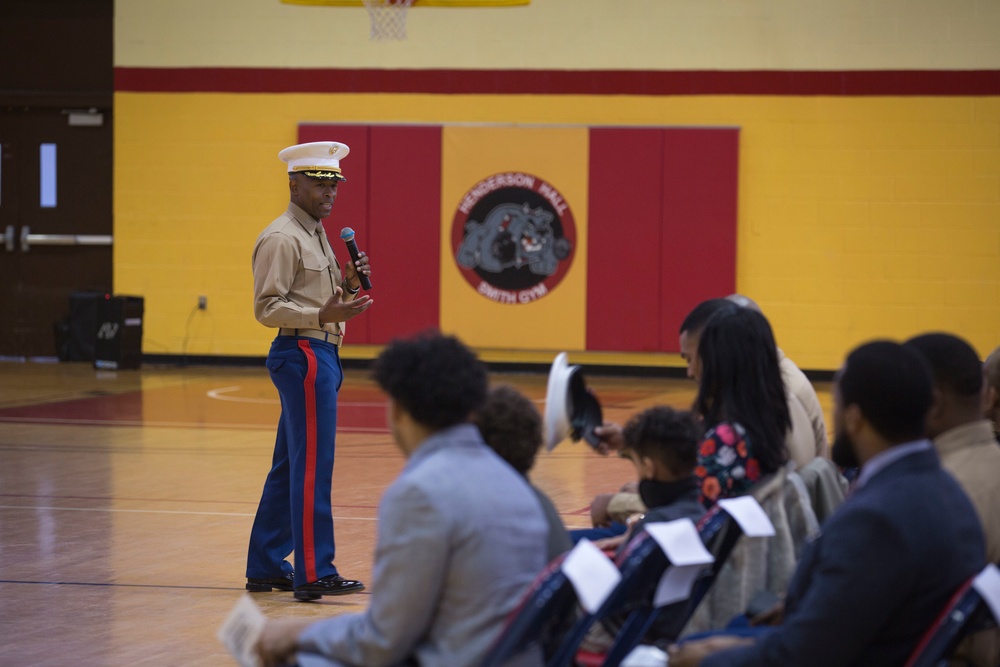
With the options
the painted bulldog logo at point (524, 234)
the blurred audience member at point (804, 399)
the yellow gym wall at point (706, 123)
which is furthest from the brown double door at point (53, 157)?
the blurred audience member at point (804, 399)

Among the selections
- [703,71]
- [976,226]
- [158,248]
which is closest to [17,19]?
[158,248]

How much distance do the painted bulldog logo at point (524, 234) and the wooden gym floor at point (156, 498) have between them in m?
1.13

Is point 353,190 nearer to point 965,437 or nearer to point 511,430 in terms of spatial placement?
point 511,430

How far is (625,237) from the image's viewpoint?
13.1m

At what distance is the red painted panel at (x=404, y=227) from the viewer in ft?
43.6

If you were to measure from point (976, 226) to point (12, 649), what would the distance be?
1085 cm

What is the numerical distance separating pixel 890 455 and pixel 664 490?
881 millimetres

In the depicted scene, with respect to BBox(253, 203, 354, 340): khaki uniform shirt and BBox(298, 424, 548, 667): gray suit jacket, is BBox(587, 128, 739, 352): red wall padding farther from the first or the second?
BBox(298, 424, 548, 667): gray suit jacket

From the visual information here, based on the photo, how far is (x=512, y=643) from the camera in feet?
7.34

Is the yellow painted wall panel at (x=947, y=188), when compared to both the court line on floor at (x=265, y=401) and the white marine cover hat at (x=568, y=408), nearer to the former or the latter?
the court line on floor at (x=265, y=401)

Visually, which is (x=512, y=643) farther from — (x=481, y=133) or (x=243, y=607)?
(x=481, y=133)

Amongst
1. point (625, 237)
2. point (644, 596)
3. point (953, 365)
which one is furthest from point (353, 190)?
point (644, 596)

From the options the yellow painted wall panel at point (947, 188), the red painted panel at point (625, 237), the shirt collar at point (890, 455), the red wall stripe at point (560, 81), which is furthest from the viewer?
the red painted panel at point (625, 237)

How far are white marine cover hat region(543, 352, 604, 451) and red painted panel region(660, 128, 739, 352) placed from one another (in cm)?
968
